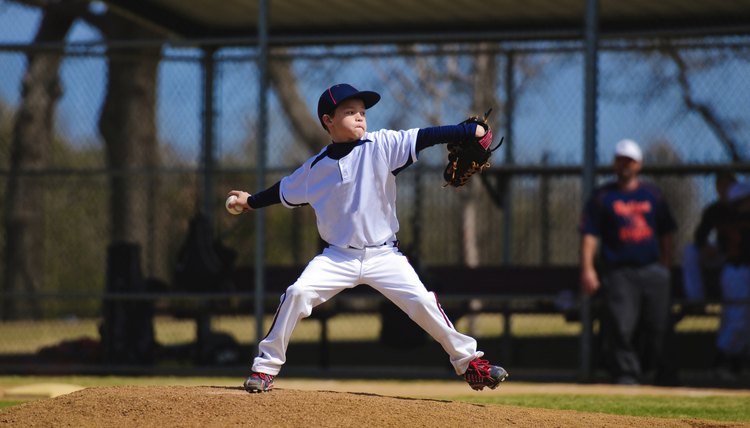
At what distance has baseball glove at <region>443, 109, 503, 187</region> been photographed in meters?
6.02

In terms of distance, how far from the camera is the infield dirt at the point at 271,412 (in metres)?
5.26

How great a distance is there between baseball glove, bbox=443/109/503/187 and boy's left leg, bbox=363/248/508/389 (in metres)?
0.52

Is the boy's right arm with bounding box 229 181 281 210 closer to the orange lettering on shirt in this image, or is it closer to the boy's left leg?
the boy's left leg

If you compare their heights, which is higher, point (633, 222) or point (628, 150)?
point (628, 150)

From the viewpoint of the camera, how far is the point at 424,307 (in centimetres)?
601

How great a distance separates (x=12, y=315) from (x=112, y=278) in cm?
410

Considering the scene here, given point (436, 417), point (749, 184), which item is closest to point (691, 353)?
point (749, 184)

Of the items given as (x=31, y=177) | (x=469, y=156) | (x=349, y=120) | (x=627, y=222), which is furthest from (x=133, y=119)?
(x=469, y=156)

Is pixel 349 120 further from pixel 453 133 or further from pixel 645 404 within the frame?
pixel 645 404

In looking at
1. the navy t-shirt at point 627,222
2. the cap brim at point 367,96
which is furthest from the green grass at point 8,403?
the navy t-shirt at point 627,222

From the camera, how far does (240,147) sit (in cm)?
1517

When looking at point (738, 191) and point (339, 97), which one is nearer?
point (339, 97)

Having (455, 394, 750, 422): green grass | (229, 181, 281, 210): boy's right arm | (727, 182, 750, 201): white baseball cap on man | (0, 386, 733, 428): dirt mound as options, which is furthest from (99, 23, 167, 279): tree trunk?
(0, 386, 733, 428): dirt mound

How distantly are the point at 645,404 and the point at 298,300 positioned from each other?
8.78 feet
